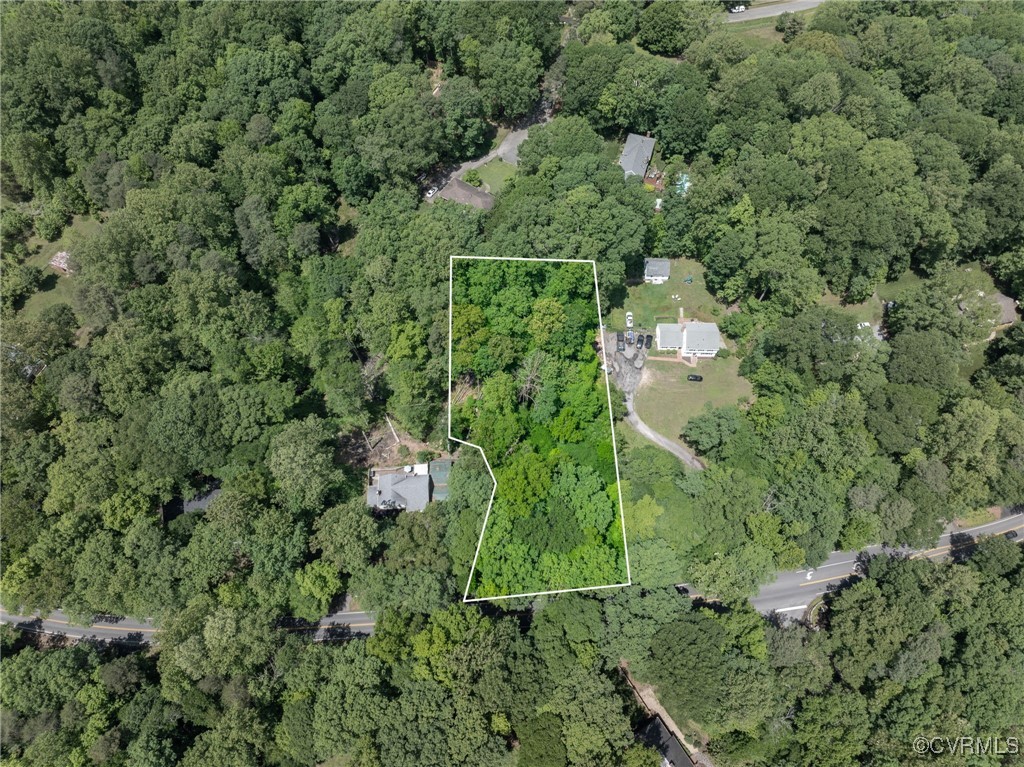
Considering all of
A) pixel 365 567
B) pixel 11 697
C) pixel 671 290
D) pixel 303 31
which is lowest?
pixel 11 697

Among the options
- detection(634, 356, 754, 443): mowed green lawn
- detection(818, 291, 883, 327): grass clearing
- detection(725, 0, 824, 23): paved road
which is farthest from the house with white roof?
detection(725, 0, 824, 23): paved road

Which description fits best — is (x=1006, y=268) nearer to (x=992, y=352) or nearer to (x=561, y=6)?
(x=992, y=352)

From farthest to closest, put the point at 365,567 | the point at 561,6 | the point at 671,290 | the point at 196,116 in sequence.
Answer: the point at 561,6
the point at 196,116
the point at 671,290
the point at 365,567

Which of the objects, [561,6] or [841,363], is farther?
[561,6]

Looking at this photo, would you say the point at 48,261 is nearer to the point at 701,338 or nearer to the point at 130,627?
the point at 130,627

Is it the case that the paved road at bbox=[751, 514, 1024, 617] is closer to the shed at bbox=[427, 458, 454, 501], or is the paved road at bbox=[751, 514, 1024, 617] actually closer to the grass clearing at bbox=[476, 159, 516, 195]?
the shed at bbox=[427, 458, 454, 501]

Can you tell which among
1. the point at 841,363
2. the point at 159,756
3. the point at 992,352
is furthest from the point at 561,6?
the point at 159,756

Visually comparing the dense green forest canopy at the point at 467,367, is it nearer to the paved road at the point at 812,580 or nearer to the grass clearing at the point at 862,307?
the grass clearing at the point at 862,307

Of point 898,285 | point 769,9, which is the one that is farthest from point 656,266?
point 769,9
